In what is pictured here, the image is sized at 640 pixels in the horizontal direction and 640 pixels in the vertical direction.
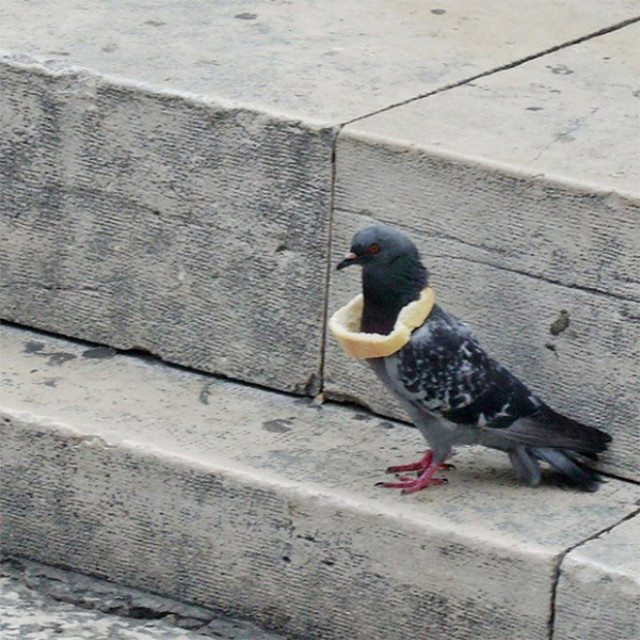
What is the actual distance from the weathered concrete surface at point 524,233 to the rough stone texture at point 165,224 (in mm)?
125

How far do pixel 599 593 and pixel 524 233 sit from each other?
907 mm

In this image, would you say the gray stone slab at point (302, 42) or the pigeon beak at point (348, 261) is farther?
the gray stone slab at point (302, 42)

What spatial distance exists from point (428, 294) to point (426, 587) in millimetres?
666

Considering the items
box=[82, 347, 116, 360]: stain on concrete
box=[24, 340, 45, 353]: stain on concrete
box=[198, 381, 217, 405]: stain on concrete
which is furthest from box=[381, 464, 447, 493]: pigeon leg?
box=[24, 340, 45, 353]: stain on concrete

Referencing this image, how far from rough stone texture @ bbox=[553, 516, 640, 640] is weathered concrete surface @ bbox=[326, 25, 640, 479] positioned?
0.43 metres

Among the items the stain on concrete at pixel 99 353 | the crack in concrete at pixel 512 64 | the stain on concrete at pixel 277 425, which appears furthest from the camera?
the stain on concrete at pixel 99 353

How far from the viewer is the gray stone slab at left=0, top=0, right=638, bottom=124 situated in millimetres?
5258

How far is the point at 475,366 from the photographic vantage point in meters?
4.59

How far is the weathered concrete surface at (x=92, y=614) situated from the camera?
186 inches

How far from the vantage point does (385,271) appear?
14.9ft

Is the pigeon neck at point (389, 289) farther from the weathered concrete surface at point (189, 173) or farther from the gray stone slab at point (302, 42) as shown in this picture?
the gray stone slab at point (302, 42)

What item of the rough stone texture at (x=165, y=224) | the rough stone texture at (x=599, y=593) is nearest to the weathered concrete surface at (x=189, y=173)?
the rough stone texture at (x=165, y=224)

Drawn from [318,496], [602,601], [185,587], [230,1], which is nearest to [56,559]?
[185,587]

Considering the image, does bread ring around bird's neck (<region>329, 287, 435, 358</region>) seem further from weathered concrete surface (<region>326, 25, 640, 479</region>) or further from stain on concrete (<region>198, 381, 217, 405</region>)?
stain on concrete (<region>198, 381, 217, 405</region>)
